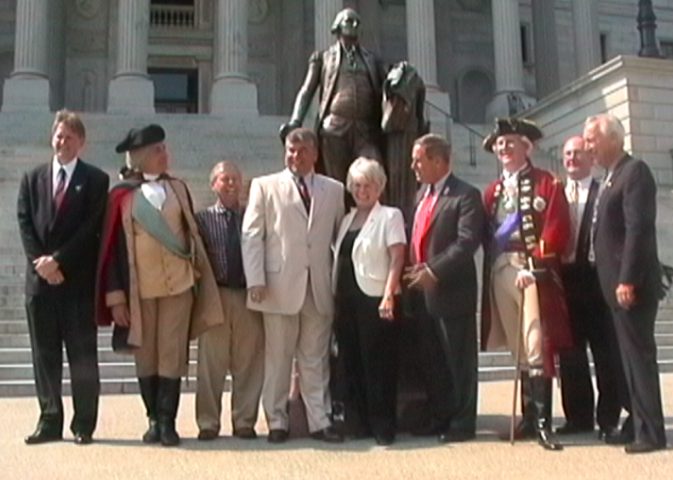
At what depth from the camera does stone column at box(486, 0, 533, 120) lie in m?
32.9

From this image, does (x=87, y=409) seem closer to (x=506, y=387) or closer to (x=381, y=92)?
(x=381, y=92)

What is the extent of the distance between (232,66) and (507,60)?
10.5 m

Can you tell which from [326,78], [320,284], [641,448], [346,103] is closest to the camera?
[641,448]

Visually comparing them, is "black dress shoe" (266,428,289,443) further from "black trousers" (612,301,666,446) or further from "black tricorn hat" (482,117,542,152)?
"black tricorn hat" (482,117,542,152)

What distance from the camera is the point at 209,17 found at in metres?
37.3

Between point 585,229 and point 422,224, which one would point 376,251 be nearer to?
point 422,224

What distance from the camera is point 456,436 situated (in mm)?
6387

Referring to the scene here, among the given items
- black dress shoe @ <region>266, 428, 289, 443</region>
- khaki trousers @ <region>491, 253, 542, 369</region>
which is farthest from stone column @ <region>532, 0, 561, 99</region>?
black dress shoe @ <region>266, 428, 289, 443</region>

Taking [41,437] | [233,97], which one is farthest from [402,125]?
[233,97]

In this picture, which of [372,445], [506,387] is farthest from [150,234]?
[506,387]

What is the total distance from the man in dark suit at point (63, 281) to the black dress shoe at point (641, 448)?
3.82 m

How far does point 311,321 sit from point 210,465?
1.49 m

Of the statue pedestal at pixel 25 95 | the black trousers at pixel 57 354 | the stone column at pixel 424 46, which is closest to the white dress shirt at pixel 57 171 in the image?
the black trousers at pixel 57 354

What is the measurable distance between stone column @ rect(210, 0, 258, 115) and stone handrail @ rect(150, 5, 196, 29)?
7196mm
